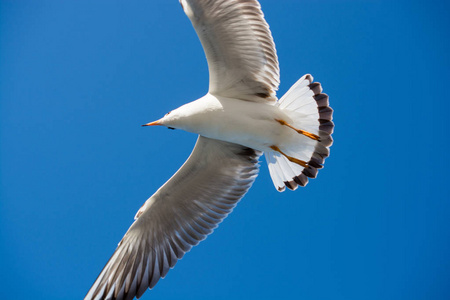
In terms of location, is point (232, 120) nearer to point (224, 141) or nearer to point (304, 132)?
point (224, 141)

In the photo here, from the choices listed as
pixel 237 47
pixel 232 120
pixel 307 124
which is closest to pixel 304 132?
pixel 307 124

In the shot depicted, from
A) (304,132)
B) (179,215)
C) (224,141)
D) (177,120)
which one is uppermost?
(304,132)

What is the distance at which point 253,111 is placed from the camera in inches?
114

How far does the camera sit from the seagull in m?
2.76

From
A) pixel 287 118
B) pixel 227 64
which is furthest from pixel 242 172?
pixel 227 64

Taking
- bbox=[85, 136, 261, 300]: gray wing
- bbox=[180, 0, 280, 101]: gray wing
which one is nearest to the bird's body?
bbox=[180, 0, 280, 101]: gray wing

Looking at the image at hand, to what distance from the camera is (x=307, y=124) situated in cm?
288

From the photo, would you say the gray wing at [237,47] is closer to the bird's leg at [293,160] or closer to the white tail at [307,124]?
the white tail at [307,124]

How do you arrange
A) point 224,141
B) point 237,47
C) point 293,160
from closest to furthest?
point 237,47 < point 293,160 < point 224,141

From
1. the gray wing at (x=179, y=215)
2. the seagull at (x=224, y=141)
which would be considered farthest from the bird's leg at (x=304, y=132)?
the gray wing at (x=179, y=215)

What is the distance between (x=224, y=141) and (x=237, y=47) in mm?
699

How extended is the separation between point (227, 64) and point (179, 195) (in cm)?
103

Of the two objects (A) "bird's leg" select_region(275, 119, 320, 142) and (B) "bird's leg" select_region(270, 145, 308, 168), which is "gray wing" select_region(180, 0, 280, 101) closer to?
(A) "bird's leg" select_region(275, 119, 320, 142)

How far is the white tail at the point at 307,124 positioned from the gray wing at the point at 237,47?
186mm
